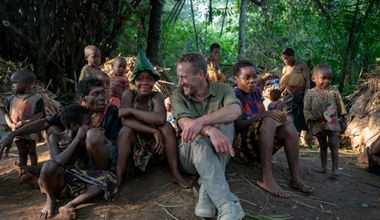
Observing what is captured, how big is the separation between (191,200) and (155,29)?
6944mm

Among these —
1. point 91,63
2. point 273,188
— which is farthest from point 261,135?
point 91,63

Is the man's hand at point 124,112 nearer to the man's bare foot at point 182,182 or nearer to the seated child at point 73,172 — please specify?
the seated child at point 73,172

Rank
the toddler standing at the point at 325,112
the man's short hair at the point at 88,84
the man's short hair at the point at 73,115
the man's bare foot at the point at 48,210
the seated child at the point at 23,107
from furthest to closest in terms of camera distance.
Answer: the toddler standing at the point at 325,112 < the seated child at the point at 23,107 < the man's short hair at the point at 88,84 < the man's short hair at the point at 73,115 < the man's bare foot at the point at 48,210

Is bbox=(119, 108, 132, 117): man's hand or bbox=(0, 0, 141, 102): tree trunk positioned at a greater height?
bbox=(0, 0, 141, 102): tree trunk

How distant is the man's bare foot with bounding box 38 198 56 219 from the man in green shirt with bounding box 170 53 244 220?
3.52 feet

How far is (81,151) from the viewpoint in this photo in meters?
3.45

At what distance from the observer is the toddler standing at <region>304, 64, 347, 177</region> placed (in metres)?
4.60

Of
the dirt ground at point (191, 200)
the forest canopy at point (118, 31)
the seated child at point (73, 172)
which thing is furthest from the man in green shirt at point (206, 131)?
the forest canopy at point (118, 31)

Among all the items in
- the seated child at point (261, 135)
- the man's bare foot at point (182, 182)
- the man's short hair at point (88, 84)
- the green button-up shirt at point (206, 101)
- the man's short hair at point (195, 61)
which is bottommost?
the man's bare foot at point (182, 182)

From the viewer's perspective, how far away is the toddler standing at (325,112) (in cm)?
460

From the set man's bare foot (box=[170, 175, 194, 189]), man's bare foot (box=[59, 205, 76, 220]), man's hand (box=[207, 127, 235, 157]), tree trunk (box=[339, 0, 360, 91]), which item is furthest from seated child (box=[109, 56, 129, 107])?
tree trunk (box=[339, 0, 360, 91])

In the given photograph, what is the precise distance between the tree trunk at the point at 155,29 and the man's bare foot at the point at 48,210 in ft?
22.1

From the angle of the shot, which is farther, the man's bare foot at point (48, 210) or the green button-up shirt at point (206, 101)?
the green button-up shirt at point (206, 101)

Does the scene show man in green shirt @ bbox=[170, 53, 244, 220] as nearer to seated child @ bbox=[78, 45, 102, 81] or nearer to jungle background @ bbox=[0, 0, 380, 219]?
jungle background @ bbox=[0, 0, 380, 219]
